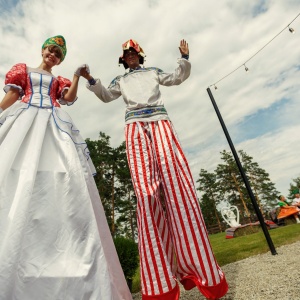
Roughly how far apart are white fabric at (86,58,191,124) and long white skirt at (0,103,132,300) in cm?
67

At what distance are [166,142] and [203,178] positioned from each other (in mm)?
37495

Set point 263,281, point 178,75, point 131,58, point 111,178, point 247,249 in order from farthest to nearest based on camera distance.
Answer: point 111,178 < point 247,249 < point 131,58 < point 178,75 < point 263,281

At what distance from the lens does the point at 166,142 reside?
7.20 ft

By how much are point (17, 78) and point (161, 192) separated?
5.26ft

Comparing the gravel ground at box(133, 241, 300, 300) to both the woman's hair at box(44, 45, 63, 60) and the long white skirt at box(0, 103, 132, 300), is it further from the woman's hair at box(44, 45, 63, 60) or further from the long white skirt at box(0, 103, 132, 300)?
the woman's hair at box(44, 45, 63, 60)

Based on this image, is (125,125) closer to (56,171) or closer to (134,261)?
(56,171)

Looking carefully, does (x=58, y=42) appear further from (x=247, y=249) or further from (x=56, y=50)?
Result: (x=247, y=249)

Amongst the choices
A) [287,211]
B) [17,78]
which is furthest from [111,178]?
[17,78]

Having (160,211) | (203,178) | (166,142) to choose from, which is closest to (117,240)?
(160,211)

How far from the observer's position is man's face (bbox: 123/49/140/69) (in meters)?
2.65

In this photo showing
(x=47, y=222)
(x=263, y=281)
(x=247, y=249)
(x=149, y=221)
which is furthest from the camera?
(x=247, y=249)

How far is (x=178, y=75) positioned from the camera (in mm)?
2533

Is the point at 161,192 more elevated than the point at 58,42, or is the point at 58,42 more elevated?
the point at 58,42

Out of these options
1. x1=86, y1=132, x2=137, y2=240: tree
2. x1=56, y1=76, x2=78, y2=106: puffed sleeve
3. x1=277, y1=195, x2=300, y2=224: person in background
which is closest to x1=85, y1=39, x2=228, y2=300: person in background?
x1=56, y1=76, x2=78, y2=106: puffed sleeve
